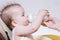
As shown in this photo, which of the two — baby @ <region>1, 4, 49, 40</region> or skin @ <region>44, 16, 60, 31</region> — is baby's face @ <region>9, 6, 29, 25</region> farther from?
skin @ <region>44, 16, 60, 31</region>

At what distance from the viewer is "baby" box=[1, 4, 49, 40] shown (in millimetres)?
1079

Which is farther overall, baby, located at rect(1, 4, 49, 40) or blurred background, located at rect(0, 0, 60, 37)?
blurred background, located at rect(0, 0, 60, 37)

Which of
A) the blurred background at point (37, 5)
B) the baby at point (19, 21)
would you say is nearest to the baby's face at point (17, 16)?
the baby at point (19, 21)

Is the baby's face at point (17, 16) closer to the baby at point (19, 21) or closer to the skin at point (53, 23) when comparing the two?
the baby at point (19, 21)

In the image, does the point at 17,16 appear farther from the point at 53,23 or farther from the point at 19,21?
the point at 53,23

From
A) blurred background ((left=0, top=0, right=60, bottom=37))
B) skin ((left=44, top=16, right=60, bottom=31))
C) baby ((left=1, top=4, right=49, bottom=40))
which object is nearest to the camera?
baby ((left=1, top=4, right=49, bottom=40))

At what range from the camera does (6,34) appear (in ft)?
3.59

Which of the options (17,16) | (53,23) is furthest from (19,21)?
(53,23)

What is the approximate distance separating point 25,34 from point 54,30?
0.23 m

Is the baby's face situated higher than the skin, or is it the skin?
the baby's face

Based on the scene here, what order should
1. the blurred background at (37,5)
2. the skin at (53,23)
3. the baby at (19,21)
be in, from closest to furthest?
1. the baby at (19,21)
2. the skin at (53,23)
3. the blurred background at (37,5)

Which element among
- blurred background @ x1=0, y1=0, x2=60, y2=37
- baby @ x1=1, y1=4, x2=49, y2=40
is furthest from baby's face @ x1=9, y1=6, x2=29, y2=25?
blurred background @ x1=0, y1=0, x2=60, y2=37

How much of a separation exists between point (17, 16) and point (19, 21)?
43mm

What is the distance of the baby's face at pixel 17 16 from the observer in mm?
1145
